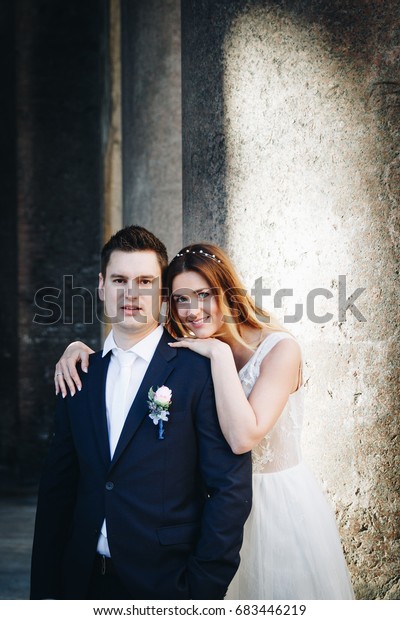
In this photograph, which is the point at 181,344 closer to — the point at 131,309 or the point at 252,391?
the point at 131,309

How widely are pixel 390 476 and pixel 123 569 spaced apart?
122 centimetres

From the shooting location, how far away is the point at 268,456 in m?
2.77

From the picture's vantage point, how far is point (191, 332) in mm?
2742

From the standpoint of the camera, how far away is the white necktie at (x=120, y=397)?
2375 millimetres

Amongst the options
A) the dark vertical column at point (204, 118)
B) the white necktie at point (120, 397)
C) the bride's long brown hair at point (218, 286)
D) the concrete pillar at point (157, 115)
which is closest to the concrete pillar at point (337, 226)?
the dark vertical column at point (204, 118)

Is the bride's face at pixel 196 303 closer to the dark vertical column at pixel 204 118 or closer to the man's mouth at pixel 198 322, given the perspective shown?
the man's mouth at pixel 198 322

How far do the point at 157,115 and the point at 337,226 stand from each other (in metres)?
3.50

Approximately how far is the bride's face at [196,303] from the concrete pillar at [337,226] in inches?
17.6

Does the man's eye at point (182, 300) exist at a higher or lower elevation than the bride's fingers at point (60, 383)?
higher

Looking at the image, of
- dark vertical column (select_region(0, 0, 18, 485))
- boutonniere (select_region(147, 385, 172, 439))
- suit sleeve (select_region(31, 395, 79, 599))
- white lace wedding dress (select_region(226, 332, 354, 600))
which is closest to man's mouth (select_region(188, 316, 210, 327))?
white lace wedding dress (select_region(226, 332, 354, 600))

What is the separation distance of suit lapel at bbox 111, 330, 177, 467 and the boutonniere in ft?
0.15

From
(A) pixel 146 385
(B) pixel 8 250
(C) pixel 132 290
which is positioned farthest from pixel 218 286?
(B) pixel 8 250
